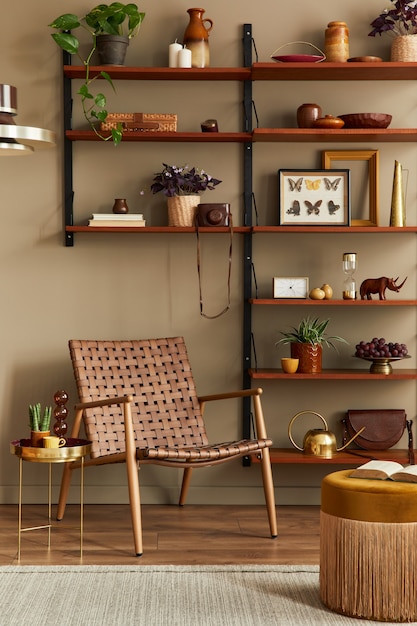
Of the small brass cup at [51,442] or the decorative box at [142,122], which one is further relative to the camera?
the decorative box at [142,122]

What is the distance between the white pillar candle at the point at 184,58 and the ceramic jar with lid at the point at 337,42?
2.18ft

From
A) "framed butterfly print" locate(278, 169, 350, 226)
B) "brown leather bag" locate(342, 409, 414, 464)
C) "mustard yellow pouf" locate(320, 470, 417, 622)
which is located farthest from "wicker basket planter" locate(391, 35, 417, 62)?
"mustard yellow pouf" locate(320, 470, 417, 622)

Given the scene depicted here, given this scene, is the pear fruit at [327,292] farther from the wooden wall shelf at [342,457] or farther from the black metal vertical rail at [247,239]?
the wooden wall shelf at [342,457]

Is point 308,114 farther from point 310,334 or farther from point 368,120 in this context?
point 310,334

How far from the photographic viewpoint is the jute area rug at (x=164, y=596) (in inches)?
109

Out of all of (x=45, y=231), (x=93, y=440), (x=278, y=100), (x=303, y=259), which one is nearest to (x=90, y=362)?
(x=93, y=440)

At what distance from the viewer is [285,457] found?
4.12 metres

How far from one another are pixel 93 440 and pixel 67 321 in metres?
0.80

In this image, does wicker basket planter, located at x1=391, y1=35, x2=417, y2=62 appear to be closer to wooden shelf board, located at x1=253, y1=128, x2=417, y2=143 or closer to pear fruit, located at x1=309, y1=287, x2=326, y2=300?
wooden shelf board, located at x1=253, y1=128, x2=417, y2=143

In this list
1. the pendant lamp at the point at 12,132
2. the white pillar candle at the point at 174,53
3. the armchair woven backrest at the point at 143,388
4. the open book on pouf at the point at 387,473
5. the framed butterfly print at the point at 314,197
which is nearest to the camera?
the pendant lamp at the point at 12,132

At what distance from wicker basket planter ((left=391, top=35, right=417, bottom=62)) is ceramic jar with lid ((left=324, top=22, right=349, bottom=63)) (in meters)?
0.24

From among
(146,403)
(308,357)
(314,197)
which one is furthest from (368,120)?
(146,403)

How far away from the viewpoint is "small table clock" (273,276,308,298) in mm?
4254

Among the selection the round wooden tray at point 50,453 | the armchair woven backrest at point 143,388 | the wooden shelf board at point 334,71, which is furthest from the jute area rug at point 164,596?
the wooden shelf board at point 334,71
